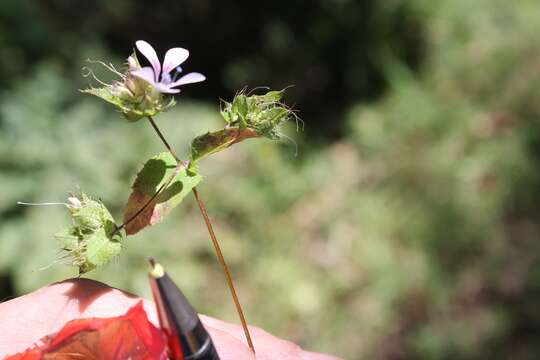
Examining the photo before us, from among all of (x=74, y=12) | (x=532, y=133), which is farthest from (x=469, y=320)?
(x=74, y=12)

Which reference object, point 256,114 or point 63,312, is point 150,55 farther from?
point 63,312

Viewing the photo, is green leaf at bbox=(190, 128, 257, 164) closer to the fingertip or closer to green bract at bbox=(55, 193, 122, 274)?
green bract at bbox=(55, 193, 122, 274)

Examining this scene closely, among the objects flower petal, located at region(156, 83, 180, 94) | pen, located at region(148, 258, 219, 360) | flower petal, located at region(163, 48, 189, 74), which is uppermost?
flower petal, located at region(163, 48, 189, 74)

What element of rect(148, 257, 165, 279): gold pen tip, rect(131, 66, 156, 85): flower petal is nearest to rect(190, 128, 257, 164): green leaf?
rect(131, 66, 156, 85): flower petal

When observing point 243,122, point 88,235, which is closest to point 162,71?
point 243,122

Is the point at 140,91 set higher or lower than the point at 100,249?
higher

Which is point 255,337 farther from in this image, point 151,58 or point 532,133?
point 532,133
